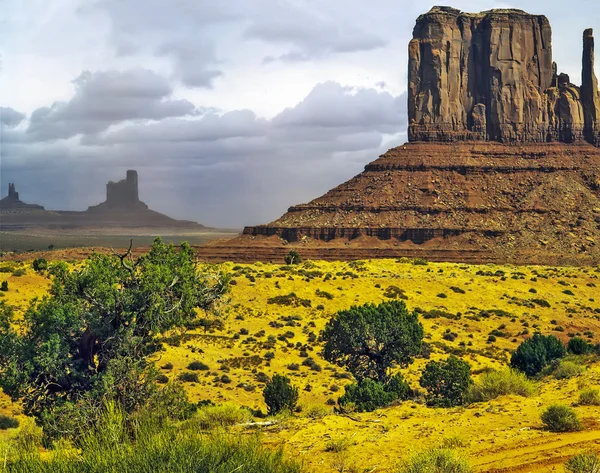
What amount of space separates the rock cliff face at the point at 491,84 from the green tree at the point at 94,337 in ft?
383

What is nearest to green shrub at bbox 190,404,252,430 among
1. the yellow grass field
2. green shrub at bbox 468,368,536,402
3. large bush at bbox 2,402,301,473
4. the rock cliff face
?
the yellow grass field

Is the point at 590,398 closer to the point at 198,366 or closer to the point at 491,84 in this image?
the point at 198,366

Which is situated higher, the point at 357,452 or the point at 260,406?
the point at 357,452

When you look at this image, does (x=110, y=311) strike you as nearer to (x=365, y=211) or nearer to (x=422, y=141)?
(x=365, y=211)

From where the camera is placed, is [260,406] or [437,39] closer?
[260,406]

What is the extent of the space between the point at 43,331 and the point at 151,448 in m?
9.64

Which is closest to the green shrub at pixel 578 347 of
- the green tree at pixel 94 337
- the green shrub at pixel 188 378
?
the green shrub at pixel 188 378

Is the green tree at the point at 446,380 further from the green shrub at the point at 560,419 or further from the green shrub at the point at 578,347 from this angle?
the green shrub at the point at 578,347

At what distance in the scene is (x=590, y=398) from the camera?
17.8 metres

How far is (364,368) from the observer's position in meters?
29.2

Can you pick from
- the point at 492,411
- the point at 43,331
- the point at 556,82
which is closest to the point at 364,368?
the point at 492,411

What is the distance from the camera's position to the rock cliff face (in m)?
133

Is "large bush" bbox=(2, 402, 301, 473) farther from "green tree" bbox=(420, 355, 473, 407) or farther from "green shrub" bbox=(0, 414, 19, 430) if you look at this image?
"green tree" bbox=(420, 355, 473, 407)

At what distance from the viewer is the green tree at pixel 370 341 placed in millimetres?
28906
